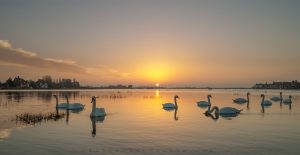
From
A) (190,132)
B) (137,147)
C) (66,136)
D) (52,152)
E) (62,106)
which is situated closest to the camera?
(52,152)

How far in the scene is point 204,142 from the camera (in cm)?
2234

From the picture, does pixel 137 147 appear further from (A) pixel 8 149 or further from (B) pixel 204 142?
(A) pixel 8 149

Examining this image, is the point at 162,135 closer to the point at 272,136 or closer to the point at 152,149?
the point at 152,149

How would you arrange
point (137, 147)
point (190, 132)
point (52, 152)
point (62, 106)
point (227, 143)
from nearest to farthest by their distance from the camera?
point (52, 152) < point (137, 147) < point (227, 143) < point (190, 132) < point (62, 106)

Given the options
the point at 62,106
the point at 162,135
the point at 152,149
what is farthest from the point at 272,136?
the point at 62,106

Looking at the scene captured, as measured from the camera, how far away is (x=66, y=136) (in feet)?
80.1

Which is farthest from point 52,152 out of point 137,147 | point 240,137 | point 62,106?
point 62,106

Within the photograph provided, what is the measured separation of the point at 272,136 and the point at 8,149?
1763cm

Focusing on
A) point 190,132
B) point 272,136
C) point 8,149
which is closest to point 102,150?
point 8,149

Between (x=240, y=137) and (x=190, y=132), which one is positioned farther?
(x=190, y=132)

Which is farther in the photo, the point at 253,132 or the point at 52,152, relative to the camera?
the point at 253,132

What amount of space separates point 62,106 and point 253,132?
32937 millimetres

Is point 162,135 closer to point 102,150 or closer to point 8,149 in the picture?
point 102,150

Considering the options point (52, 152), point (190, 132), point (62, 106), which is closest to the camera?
point (52, 152)
